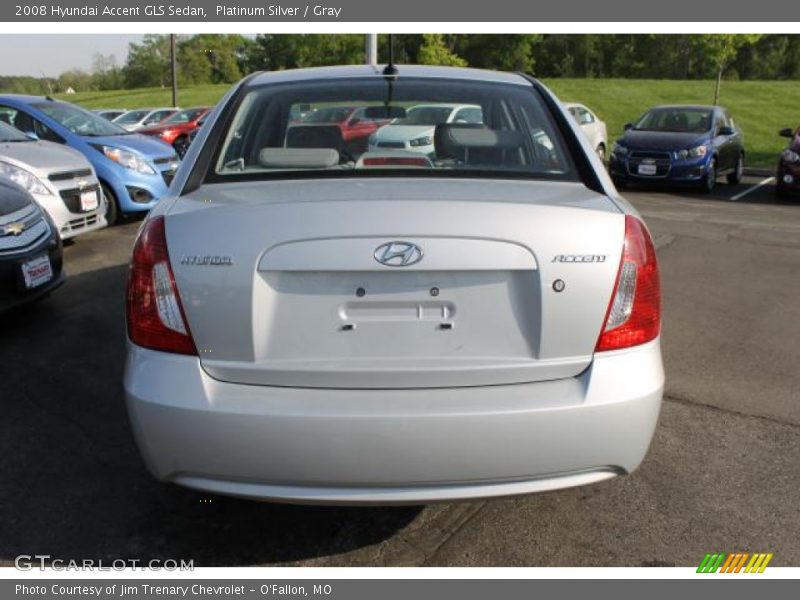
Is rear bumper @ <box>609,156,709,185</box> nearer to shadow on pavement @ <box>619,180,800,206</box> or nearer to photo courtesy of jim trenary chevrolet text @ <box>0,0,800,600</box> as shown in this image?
shadow on pavement @ <box>619,180,800,206</box>

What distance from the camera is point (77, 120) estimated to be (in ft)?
31.6

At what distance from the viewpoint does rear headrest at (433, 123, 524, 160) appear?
3012mm

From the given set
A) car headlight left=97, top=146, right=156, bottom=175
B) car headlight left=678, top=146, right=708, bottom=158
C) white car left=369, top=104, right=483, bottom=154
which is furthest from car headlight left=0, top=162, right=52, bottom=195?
car headlight left=678, top=146, right=708, bottom=158

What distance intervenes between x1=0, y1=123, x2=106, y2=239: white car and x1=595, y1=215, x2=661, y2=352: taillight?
602cm

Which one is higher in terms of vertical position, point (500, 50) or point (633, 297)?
point (500, 50)

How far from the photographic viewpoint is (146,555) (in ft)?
8.73

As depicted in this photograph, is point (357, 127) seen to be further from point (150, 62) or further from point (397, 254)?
point (150, 62)

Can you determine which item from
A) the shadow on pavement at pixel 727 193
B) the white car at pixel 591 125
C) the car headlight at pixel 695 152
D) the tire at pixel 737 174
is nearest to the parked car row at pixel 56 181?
the shadow on pavement at pixel 727 193

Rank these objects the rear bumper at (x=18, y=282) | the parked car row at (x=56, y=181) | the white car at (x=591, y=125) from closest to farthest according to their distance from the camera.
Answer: the rear bumper at (x=18, y=282) → the parked car row at (x=56, y=181) → the white car at (x=591, y=125)

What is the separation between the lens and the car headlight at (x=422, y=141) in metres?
3.21

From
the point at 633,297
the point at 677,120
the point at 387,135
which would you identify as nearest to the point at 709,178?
→ the point at 677,120

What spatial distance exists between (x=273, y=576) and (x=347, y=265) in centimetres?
115

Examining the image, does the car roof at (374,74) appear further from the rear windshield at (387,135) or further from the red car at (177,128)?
the red car at (177,128)

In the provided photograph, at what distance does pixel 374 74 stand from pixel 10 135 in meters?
5.93
